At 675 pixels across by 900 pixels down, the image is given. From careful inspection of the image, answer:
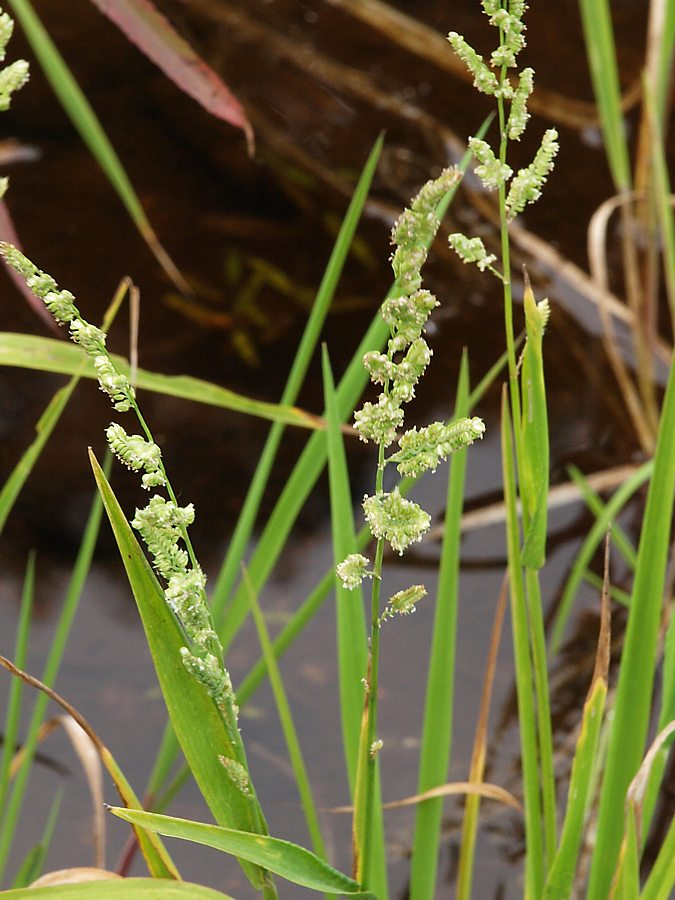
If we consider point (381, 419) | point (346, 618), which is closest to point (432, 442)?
point (381, 419)

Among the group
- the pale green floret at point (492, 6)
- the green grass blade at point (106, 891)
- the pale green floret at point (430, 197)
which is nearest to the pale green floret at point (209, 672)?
the green grass blade at point (106, 891)

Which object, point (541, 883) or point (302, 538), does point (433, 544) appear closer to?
point (302, 538)

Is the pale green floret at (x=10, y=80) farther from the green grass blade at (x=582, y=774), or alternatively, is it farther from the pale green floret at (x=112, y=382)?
the green grass blade at (x=582, y=774)

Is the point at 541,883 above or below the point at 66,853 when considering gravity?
above

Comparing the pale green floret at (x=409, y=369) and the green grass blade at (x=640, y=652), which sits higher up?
the pale green floret at (x=409, y=369)

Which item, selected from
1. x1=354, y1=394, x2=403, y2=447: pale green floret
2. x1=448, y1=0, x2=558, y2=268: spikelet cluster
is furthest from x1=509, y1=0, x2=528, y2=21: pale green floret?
x1=354, y1=394, x2=403, y2=447: pale green floret

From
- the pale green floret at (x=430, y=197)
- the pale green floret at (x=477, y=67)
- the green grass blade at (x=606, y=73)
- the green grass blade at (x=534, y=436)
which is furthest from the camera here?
the green grass blade at (x=606, y=73)

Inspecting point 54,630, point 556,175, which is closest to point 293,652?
point 54,630
